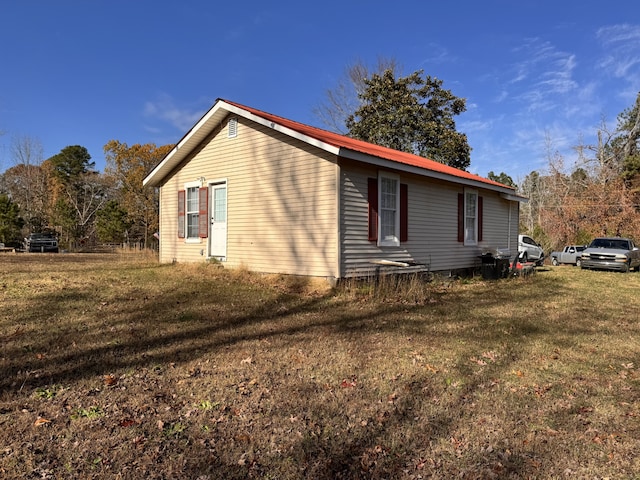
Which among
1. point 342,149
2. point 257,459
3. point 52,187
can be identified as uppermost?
point 52,187

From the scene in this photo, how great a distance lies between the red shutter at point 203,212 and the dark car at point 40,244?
1828cm

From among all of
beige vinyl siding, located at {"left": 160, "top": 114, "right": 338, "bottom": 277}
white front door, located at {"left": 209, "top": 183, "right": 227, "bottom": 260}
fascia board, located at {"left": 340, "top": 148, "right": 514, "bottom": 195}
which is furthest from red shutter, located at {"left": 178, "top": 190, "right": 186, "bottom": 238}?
fascia board, located at {"left": 340, "top": 148, "right": 514, "bottom": 195}

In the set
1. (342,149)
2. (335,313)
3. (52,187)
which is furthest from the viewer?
(52,187)

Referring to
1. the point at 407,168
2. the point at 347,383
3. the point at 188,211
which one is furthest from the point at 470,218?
the point at 347,383

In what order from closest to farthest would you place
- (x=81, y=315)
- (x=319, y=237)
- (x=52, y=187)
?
(x=81, y=315) < (x=319, y=237) < (x=52, y=187)

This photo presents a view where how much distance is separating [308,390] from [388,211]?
7.08 metres

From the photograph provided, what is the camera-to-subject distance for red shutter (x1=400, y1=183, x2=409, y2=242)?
10.7 meters

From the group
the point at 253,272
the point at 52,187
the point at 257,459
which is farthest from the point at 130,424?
the point at 52,187

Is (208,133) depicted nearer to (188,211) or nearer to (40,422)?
(188,211)

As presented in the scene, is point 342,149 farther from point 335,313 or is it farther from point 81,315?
point 81,315

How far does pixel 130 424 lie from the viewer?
10.6ft

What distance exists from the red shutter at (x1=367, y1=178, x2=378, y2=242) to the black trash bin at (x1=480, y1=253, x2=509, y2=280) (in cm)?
497

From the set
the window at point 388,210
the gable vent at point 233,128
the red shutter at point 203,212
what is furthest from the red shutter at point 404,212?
the red shutter at point 203,212

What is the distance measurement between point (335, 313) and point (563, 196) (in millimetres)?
32180
